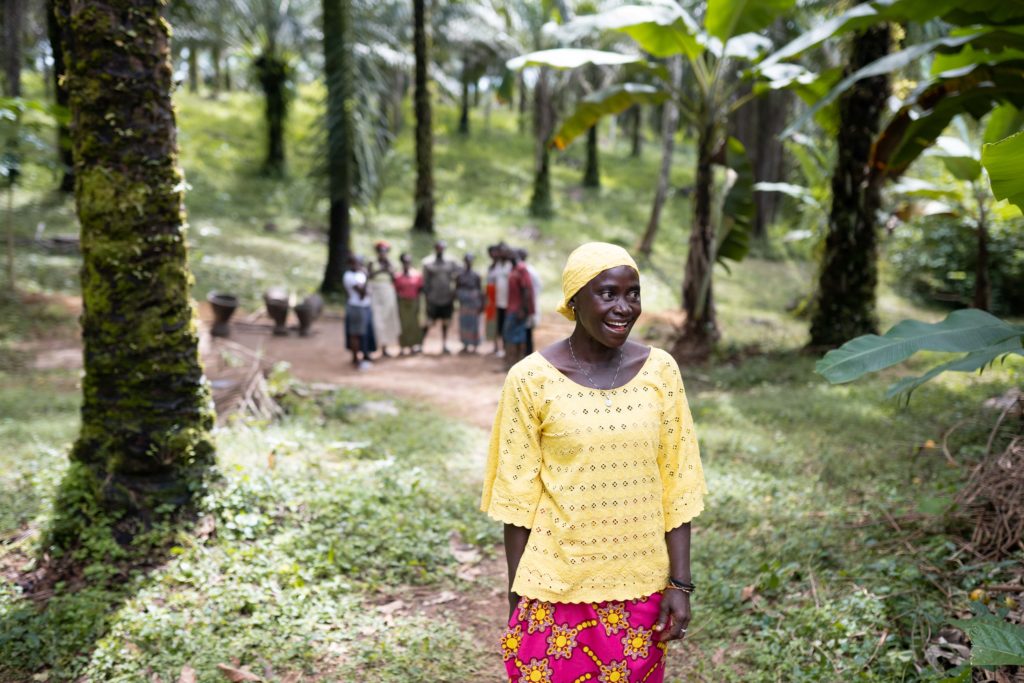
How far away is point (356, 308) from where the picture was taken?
415 inches

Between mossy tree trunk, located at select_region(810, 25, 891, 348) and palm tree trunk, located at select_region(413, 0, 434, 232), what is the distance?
10704 millimetres

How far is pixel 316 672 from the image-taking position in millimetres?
3627

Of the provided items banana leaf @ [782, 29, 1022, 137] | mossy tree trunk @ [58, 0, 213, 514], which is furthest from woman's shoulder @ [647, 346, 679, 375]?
banana leaf @ [782, 29, 1022, 137]

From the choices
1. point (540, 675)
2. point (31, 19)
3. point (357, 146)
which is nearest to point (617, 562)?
point (540, 675)

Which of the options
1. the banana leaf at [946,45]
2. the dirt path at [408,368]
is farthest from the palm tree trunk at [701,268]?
the banana leaf at [946,45]

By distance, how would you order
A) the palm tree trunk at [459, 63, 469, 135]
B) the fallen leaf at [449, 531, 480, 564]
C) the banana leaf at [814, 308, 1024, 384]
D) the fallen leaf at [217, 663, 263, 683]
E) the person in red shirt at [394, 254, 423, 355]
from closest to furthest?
→ the fallen leaf at [217, 663, 263, 683] → the banana leaf at [814, 308, 1024, 384] → the fallen leaf at [449, 531, 480, 564] → the person in red shirt at [394, 254, 423, 355] → the palm tree trunk at [459, 63, 469, 135]

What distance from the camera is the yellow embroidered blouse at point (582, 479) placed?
2.35 m

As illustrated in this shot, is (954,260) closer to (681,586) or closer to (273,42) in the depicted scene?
(681,586)

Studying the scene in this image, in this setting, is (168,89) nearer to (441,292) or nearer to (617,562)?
(617,562)

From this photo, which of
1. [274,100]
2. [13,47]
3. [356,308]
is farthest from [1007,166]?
[274,100]

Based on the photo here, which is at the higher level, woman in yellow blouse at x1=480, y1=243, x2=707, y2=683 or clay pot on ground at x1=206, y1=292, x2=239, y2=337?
woman in yellow blouse at x1=480, y1=243, x2=707, y2=683

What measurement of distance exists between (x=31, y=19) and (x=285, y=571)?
105 ft

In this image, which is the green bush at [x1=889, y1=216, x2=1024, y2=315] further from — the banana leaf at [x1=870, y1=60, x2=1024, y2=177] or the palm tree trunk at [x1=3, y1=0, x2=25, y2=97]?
the palm tree trunk at [x1=3, y1=0, x2=25, y2=97]

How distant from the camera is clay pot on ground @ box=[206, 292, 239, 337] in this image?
1157 cm
